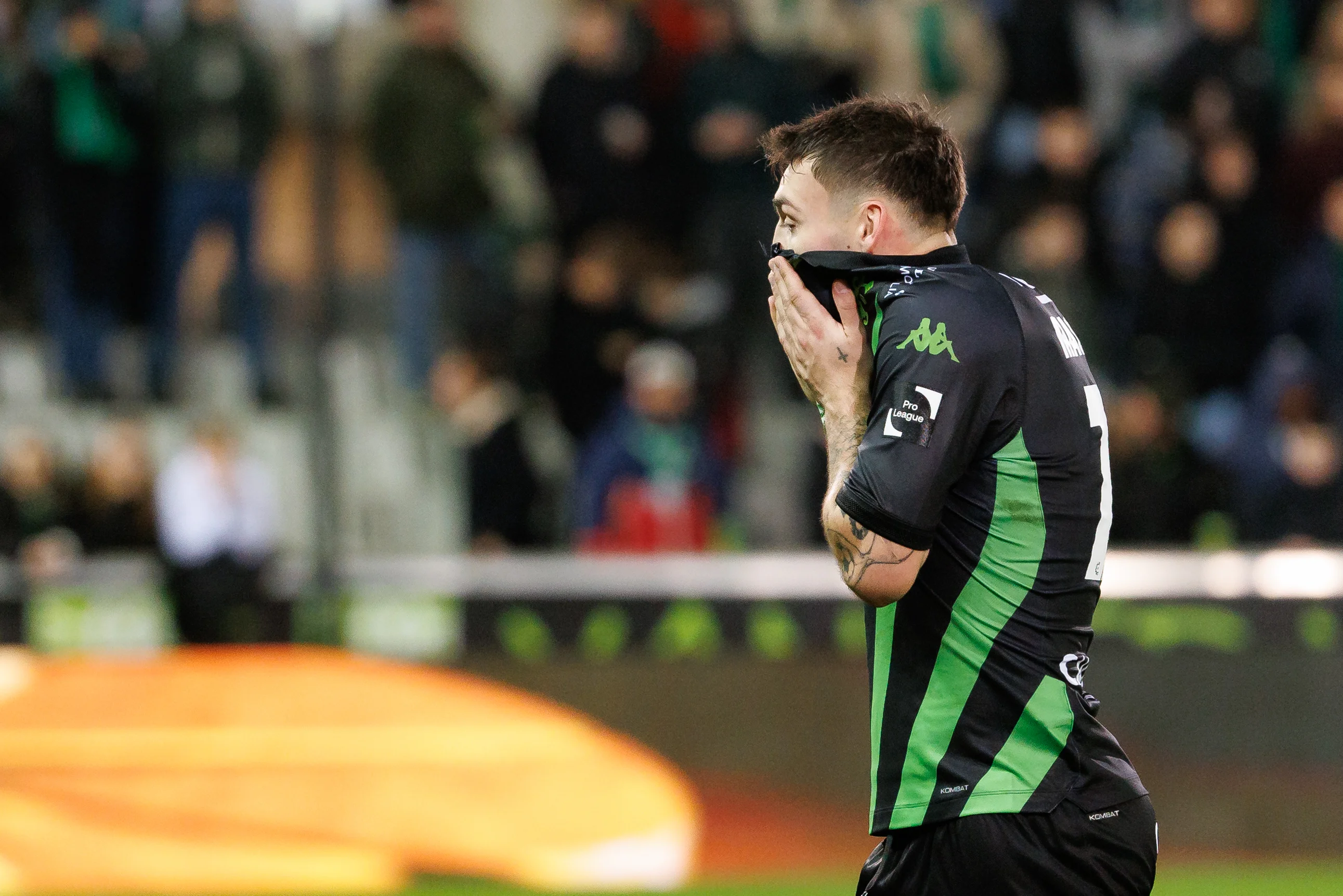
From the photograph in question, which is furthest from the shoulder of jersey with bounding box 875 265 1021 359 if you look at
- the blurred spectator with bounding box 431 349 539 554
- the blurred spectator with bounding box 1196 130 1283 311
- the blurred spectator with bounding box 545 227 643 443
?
the blurred spectator with bounding box 1196 130 1283 311

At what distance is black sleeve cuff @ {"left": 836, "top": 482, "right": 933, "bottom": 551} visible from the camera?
2.39 meters

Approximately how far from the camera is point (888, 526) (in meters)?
2.40

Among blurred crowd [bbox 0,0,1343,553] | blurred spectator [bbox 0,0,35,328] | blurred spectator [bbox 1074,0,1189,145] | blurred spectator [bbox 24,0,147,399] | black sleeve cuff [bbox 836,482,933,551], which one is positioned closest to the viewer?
black sleeve cuff [bbox 836,482,933,551]

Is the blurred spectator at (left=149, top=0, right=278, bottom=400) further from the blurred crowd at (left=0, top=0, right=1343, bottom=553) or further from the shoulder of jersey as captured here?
the shoulder of jersey

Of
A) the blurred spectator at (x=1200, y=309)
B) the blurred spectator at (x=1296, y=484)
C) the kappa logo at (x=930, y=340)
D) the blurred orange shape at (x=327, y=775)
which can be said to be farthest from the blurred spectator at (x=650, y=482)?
the kappa logo at (x=930, y=340)

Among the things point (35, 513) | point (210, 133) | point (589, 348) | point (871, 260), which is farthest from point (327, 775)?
point (871, 260)

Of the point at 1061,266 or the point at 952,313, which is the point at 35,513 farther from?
the point at 952,313

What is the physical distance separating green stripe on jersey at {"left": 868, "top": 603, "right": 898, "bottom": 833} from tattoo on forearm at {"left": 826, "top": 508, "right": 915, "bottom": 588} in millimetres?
174

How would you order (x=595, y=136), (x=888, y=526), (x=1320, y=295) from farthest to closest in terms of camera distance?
(x=595, y=136) < (x=1320, y=295) < (x=888, y=526)

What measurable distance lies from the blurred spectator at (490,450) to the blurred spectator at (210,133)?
1.30 m

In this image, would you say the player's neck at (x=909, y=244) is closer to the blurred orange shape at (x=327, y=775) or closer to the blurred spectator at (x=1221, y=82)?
the blurred orange shape at (x=327, y=775)

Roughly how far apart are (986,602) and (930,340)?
407 mm

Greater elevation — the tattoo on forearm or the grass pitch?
the tattoo on forearm

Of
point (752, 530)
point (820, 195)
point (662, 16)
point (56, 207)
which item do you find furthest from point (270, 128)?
point (820, 195)
